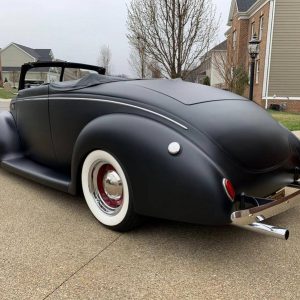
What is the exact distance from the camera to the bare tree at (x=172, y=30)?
11.0m

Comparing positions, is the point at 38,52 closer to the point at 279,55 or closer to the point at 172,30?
the point at 279,55

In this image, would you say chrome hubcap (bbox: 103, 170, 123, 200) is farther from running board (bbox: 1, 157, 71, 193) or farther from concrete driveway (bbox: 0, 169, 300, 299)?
running board (bbox: 1, 157, 71, 193)

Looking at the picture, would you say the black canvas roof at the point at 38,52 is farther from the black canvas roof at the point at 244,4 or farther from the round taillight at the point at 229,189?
the round taillight at the point at 229,189

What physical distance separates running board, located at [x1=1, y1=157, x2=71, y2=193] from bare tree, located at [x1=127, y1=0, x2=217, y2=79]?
27.5 feet

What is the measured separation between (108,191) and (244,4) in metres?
24.3

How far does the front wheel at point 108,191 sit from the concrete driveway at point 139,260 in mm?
111

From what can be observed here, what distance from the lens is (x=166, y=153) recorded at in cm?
233

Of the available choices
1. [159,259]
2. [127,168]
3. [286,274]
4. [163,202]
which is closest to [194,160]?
[163,202]

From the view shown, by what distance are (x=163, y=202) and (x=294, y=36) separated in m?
19.1

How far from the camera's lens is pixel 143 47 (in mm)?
12094

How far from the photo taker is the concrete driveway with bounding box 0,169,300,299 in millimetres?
2031

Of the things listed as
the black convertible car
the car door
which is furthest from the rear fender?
the car door

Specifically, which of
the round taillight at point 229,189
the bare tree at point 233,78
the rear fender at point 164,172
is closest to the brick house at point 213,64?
the bare tree at point 233,78

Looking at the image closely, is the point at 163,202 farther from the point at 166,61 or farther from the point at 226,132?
the point at 166,61
